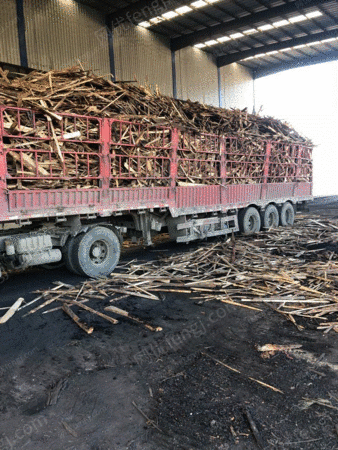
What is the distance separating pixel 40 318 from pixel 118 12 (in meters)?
19.9

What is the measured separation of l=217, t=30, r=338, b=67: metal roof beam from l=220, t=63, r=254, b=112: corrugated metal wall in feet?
3.22

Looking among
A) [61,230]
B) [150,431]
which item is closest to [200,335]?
[150,431]

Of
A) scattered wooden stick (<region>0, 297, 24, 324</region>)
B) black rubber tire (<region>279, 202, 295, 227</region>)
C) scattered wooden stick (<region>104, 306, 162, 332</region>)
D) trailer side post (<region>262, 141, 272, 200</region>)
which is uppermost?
trailer side post (<region>262, 141, 272, 200</region>)

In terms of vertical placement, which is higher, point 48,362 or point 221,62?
point 221,62

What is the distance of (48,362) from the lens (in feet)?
14.8

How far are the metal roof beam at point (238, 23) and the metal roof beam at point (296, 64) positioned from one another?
10.9 m

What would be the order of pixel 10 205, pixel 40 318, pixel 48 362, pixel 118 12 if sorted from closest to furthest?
pixel 48 362, pixel 40 318, pixel 10 205, pixel 118 12

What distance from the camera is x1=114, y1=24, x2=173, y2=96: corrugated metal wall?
22.3 meters

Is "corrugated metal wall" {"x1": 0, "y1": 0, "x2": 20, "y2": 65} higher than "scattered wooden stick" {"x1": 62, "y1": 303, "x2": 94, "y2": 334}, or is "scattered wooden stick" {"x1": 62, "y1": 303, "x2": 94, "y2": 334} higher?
"corrugated metal wall" {"x1": 0, "y1": 0, "x2": 20, "y2": 65}

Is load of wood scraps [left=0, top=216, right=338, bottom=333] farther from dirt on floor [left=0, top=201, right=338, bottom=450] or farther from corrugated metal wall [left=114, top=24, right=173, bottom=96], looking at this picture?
corrugated metal wall [left=114, top=24, right=173, bottom=96]

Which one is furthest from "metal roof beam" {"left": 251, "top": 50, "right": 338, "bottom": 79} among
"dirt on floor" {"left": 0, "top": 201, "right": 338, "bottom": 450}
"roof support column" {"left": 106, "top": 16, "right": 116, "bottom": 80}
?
"dirt on floor" {"left": 0, "top": 201, "right": 338, "bottom": 450}

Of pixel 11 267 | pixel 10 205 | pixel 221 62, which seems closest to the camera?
pixel 10 205

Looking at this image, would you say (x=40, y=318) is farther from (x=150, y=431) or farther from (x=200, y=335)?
(x=150, y=431)

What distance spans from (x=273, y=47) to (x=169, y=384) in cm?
2999
